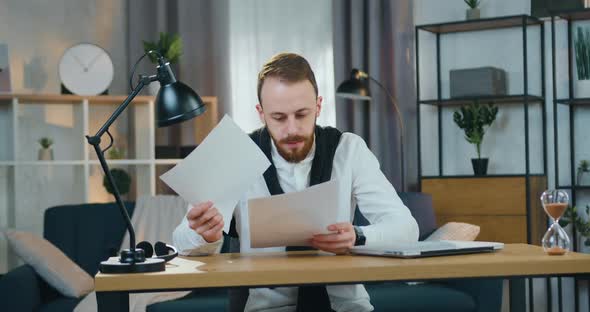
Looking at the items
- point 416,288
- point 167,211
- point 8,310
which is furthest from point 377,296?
point 8,310

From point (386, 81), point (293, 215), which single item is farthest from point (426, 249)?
point (386, 81)

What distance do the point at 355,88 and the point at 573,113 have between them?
1.21 metres

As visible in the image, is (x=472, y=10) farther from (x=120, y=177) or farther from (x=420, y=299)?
(x=120, y=177)

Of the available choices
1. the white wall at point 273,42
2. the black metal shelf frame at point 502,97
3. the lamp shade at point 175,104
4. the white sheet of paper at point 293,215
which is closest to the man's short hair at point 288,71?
the lamp shade at point 175,104

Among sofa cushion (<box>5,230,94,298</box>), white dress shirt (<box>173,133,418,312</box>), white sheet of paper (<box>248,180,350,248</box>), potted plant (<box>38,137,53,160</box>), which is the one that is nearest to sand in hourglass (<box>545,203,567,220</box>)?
white dress shirt (<box>173,133,418,312</box>)

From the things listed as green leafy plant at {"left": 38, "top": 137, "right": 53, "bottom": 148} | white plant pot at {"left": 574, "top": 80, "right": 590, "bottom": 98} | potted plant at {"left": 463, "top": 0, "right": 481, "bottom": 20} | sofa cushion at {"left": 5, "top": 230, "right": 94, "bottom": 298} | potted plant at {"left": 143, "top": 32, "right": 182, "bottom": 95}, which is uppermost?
potted plant at {"left": 463, "top": 0, "right": 481, "bottom": 20}

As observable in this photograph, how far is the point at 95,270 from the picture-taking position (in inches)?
169

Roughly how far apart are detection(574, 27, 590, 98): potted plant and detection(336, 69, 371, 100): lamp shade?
3.66 ft

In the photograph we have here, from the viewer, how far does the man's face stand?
2234 millimetres

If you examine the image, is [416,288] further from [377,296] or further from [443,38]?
[443,38]

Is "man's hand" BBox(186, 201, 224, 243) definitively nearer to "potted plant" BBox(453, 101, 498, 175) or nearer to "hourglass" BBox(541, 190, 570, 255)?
"hourglass" BBox(541, 190, 570, 255)

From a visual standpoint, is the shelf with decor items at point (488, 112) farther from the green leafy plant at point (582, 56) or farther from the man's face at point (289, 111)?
the man's face at point (289, 111)

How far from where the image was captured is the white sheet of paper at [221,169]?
196 centimetres

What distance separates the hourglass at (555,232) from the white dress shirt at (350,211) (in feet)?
1.28
